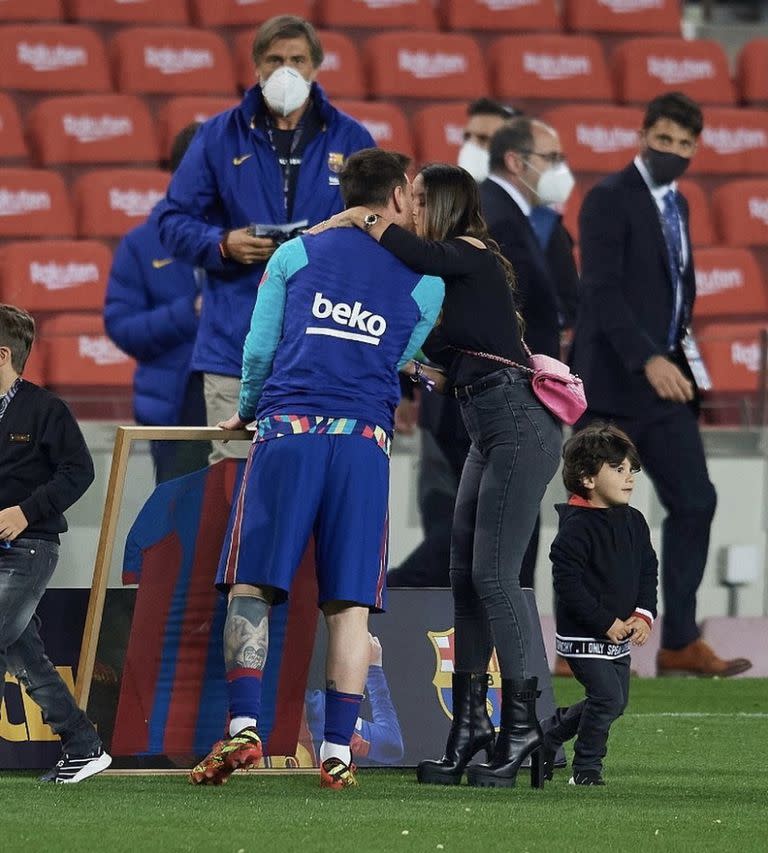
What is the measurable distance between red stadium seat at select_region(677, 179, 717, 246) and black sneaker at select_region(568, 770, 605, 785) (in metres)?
6.50

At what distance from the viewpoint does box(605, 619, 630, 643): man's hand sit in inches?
208

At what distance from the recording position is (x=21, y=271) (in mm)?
9781

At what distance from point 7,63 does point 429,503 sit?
14.3 ft

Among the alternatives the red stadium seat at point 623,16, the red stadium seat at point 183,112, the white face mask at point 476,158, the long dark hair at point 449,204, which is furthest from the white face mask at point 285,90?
the red stadium seat at point 623,16

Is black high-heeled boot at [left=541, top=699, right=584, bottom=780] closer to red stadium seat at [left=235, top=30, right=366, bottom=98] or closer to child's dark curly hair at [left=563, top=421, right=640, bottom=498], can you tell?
child's dark curly hair at [left=563, top=421, right=640, bottom=498]

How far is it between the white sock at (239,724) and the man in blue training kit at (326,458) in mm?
12

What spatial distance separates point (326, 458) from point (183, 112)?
6.10m

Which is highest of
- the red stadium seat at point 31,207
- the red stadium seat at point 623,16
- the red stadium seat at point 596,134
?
the red stadium seat at point 623,16

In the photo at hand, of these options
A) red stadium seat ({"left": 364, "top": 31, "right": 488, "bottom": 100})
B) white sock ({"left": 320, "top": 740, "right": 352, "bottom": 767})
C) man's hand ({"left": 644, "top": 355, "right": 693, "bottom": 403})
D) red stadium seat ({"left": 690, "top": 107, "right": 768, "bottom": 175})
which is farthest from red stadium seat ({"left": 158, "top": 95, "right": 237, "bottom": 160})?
white sock ({"left": 320, "top": 740, "right": 352, "bottom": 767})

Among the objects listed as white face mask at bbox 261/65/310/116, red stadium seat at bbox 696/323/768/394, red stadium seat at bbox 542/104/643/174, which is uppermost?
red stadium seat at bbox 542/104/643/174

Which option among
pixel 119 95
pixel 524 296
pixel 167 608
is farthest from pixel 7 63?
pixel 167 608

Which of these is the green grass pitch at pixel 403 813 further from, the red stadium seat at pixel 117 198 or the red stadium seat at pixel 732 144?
the red stadium seat at pixel 732 144

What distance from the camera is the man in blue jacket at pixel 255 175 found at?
6.22 m

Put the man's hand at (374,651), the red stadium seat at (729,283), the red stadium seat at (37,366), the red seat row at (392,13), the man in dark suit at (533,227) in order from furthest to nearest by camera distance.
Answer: the red seat row at (392,13), the red stadium seat at (729,283), the red stadium seat at (37,366), the man in dark suit at (533,227), the man's hand at (374,651)
